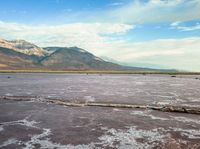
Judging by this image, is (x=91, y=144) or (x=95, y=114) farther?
(x=95, y=114)

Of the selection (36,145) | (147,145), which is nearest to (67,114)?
(36,145)

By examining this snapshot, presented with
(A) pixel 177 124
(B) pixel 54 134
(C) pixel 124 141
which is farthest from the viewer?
(A) pixel 177 124

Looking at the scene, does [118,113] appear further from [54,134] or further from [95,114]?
[54,134]

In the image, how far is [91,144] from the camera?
19984 millimetres

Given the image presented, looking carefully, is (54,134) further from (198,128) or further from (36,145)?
(198,128)

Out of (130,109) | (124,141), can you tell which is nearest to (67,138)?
(124,141)

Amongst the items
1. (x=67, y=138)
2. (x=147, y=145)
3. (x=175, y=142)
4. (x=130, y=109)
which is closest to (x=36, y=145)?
(x=67, y=138)

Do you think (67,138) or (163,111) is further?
(163,111)

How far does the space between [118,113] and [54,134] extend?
1292 centimetres

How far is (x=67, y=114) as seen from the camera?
32.6 metres

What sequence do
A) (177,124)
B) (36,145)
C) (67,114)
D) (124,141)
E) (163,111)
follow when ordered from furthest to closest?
(163,111) < (67,114) < (177,124) < (124,141) < (36,145)

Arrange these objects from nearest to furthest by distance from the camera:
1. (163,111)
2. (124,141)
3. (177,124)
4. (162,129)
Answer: (124,141)
(162,129)
(177,124)
(163,111)

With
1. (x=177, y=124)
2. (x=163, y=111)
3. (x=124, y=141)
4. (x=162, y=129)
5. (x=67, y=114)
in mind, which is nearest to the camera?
(x=124, y=141)

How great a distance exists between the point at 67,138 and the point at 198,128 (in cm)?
1413
